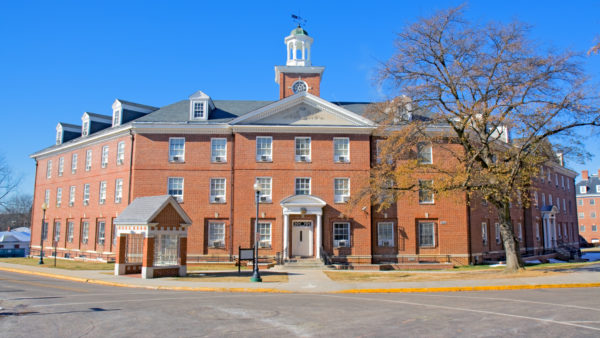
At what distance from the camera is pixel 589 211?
8619 cm

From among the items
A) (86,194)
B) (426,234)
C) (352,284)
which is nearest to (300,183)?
(426,234)

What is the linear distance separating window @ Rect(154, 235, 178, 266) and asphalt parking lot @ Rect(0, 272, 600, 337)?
6456 millimetres

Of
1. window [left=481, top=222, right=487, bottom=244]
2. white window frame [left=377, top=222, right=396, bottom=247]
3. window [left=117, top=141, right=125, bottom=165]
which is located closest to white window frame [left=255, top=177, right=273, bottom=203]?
white window frame [left=377, top=222, right=396, bottom=247]

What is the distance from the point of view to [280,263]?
97.8 feet

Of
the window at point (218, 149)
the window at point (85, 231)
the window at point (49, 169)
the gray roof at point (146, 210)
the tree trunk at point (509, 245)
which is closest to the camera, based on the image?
the gray roof at point (146, 210)

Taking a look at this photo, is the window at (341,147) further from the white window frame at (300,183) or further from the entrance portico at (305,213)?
the entrance portico at (305,213)

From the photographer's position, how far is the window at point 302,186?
103 feet

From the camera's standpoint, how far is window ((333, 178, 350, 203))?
31.2 meters

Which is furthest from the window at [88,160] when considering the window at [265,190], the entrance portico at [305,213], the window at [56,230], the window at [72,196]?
the entrance portico at [305,213]

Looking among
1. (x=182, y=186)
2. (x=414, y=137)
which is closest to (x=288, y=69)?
(x=182, y=186)

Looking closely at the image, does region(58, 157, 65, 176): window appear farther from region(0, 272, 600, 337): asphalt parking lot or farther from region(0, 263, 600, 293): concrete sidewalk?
region(0, 272, 600, 337): asphalt parking lot

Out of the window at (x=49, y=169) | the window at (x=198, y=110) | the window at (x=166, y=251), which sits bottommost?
the window at (x=166, y=251)

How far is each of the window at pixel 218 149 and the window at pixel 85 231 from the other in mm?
12486

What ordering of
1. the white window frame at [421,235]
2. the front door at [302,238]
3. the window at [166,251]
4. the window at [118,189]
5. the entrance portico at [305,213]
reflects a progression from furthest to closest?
the window at [118,189] < the white window frame at [421,235] < the front door at [302,238] < the entrance portico at [305,213] < the window at [166,251]
